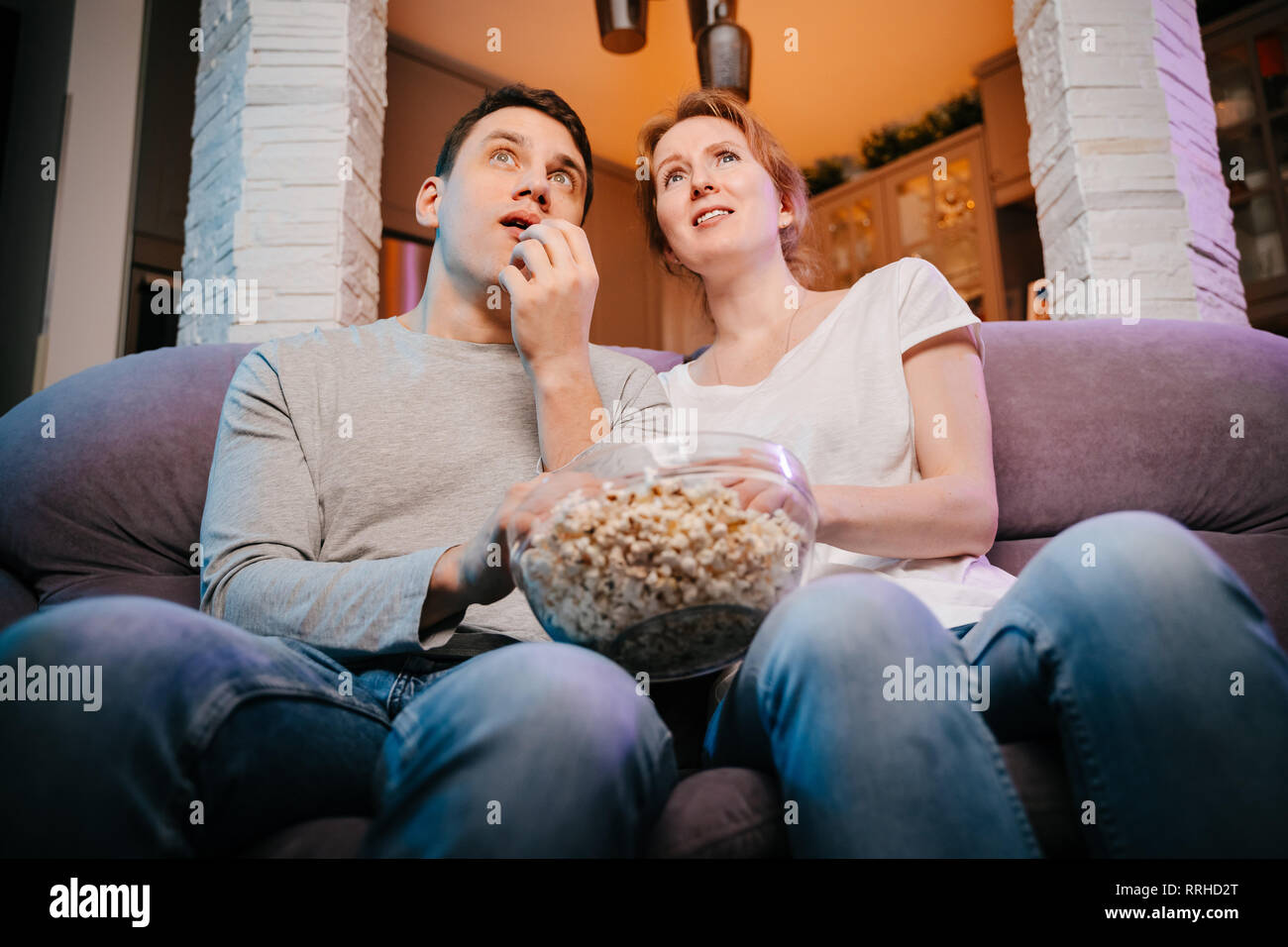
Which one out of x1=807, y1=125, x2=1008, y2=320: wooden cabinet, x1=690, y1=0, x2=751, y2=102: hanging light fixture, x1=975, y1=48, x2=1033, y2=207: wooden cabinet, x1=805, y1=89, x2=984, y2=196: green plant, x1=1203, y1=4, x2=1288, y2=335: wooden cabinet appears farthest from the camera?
x1=805, y1=89, x2=984, y2=196: green plant

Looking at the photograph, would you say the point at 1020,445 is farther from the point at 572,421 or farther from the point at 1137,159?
the point at 1137,159

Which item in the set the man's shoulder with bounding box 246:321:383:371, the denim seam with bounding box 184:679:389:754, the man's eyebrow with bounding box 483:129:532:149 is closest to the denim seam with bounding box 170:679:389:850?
the denim seam with bounding box 184:679:389:754

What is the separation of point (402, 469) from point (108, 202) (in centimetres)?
254

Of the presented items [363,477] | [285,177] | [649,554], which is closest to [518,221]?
[363,477]

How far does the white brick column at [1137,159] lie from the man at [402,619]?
153 cm

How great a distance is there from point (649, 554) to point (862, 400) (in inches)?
22.8

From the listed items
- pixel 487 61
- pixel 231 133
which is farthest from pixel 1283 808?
pixel 487 61

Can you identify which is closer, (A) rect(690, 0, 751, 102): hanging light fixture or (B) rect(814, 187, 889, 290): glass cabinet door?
(A) rect(690, 0, 751, 102): hanging light fixture

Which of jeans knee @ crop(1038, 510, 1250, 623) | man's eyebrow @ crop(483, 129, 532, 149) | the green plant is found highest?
the green plant

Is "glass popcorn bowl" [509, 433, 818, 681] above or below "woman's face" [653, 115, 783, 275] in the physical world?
below

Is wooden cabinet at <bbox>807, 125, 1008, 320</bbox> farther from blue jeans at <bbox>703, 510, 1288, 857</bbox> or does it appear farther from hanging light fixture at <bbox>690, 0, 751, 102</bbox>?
blue jeans at <bbox>703, 510, 1288, 857</bbox>

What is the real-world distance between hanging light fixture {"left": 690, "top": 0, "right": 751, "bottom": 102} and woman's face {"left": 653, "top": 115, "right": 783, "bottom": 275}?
128 cm

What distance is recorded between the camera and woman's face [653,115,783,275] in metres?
1.33

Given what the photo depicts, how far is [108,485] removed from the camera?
1106mm
